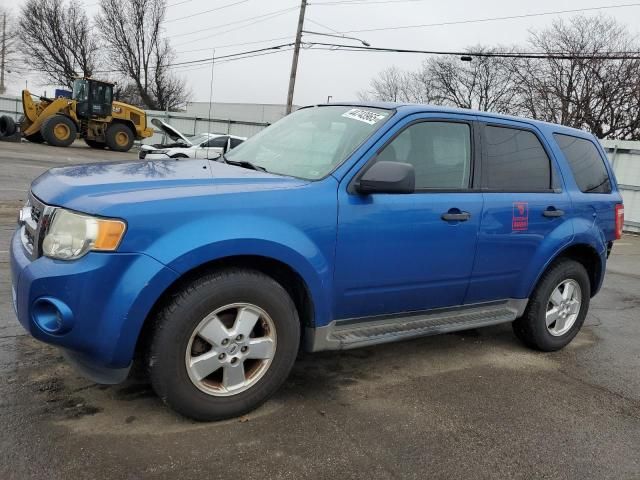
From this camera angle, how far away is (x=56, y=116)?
23000 mm

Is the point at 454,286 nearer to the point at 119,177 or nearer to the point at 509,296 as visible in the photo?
the point at 509,296

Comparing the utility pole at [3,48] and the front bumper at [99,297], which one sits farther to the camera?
the utility pole at [3,48]

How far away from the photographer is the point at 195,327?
104 inches

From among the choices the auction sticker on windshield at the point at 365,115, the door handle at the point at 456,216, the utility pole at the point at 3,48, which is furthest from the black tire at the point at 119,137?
the utility pole at the point at 3,48

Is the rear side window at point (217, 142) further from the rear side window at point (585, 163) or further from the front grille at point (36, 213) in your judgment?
the front grille at point (36, 213)

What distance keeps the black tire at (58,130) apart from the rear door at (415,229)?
2312 cm

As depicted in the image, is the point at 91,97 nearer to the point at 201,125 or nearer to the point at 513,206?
the point at 201,125

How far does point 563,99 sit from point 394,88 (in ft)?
76.6

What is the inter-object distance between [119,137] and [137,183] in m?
24.4

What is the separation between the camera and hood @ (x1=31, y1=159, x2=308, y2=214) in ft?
8.38

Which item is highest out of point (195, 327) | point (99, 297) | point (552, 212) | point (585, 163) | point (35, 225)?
point (585, 163)

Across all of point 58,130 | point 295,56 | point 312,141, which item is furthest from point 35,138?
point 312,141

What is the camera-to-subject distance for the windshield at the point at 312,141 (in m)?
3.30

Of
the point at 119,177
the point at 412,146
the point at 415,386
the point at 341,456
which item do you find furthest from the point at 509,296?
the point at 119,177
